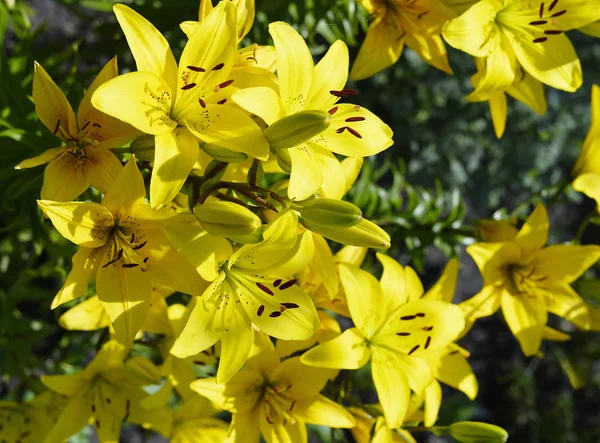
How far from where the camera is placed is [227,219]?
774mm

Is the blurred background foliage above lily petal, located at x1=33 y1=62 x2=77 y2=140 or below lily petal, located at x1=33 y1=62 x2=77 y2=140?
below

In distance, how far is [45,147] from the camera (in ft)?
3.52

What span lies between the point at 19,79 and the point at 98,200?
1.07ft

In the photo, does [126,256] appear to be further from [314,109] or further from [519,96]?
[519,96]

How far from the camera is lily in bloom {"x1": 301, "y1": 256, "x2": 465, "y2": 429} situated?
106 centimetres

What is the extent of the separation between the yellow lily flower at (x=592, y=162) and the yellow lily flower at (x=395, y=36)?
0.97 ft

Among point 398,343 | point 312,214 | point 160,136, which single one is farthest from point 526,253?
point 160,136

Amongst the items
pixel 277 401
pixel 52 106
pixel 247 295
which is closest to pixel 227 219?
pixel 247 295

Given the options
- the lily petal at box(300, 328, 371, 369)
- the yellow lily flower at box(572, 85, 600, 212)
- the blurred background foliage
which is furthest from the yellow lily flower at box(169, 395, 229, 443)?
the yellow lily flower at box(572, 85, 600, 212)

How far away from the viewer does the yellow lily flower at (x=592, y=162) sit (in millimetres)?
1223

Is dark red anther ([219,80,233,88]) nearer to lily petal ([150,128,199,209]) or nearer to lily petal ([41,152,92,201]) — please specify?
lily petal ([150,128,199,209])

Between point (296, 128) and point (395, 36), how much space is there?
533mm

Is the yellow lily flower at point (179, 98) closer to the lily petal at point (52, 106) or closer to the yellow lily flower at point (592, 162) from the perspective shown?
the lily petal at point (52, 106)

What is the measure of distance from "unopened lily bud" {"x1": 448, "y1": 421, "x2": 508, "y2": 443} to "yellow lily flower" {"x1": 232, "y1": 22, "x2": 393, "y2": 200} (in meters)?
0.43
